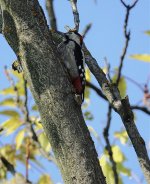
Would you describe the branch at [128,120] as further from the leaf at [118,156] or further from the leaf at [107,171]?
the leaf at [118,156]

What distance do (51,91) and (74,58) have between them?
6.36ft

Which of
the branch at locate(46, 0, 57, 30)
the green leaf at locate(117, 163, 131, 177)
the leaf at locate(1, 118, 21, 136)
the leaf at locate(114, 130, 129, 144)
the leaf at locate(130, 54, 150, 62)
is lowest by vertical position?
the leaf at locate(1, 118, 21, 136)

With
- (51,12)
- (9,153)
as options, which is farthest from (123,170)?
(51,12)

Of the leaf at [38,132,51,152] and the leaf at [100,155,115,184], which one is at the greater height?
the leaf at [38,132,51,152]

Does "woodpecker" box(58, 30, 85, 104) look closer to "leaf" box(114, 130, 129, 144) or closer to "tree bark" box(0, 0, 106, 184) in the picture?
"leaf" box(114, 130, 129, 144)

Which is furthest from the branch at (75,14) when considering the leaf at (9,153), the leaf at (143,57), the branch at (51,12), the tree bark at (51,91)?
the leaf at (9,153)

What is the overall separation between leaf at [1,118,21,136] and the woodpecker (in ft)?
1.89

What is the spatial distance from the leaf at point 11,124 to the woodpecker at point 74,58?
58 cm

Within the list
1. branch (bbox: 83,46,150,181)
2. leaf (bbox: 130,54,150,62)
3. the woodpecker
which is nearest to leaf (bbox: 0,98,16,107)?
the woodpecker

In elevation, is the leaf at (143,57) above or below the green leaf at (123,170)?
above

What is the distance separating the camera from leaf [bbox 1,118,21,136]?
369 centimetres

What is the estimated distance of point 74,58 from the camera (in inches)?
160

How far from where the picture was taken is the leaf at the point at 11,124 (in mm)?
3688

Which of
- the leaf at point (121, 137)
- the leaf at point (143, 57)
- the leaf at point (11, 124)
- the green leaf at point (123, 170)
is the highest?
the leaf at point (121, 137)
